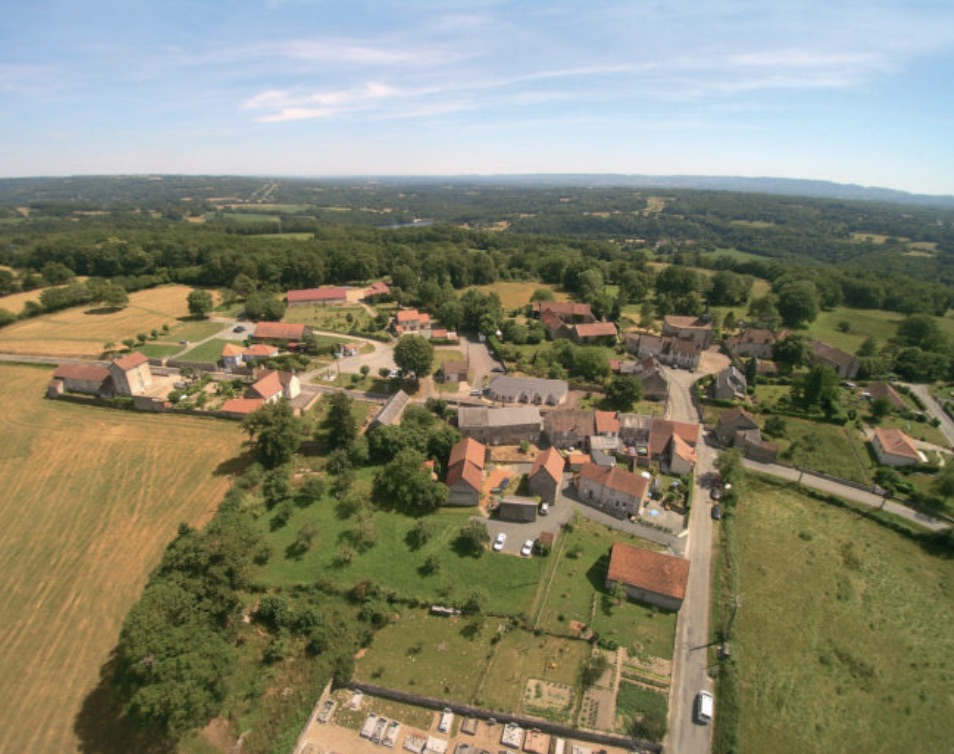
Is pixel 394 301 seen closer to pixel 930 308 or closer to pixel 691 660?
pixel 691 660

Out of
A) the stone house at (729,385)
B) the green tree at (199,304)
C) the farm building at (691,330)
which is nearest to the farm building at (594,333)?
the farm building at (691,330)

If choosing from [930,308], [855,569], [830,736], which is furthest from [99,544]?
[930,308]

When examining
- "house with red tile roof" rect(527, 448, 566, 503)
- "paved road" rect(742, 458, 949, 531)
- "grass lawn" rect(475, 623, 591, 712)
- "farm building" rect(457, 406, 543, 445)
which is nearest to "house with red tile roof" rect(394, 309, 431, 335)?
"farm building" rect(457, 406, 543, 445)

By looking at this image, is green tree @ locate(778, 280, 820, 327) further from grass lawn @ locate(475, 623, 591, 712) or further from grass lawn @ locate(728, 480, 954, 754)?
grass lawn @ locate(475, 623, 591, 712)

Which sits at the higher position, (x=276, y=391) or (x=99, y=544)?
(x=276, y=391)

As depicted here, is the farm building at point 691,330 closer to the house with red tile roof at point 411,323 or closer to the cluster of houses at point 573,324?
the cluster of houses at point 573,324
